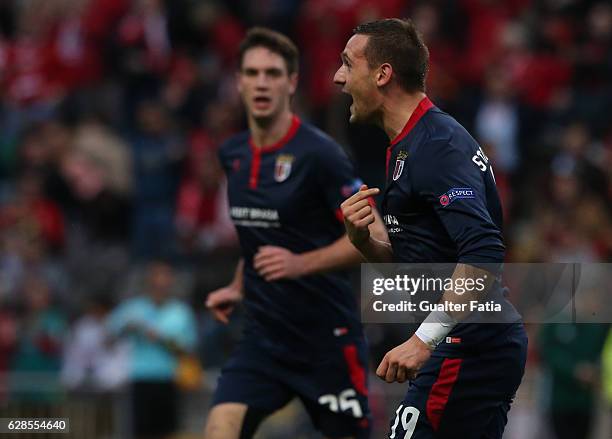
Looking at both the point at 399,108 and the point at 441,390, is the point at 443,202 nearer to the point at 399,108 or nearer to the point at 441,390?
the point at 399,108

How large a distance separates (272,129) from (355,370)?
1.60 metres

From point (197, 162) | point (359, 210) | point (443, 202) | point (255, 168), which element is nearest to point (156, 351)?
point (197, 162)

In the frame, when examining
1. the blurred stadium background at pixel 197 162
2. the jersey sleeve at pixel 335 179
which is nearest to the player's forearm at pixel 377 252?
the jersey sleeve at pixel 335 179

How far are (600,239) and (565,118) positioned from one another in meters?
1.83

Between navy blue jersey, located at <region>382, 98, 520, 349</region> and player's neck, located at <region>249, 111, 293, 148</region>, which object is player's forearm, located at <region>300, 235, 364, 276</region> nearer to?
player's neck, located at <region>249, 111, 293, 148</region>

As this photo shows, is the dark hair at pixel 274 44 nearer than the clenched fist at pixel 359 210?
No

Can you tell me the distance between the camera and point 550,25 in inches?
557

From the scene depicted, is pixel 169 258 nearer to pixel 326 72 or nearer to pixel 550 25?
pixel 326 72

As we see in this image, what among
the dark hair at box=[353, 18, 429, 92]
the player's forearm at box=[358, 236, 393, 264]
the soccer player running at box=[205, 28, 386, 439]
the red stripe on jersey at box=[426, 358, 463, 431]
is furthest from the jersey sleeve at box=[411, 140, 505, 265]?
the soccer player running at box=[205, 28, 386, 439]

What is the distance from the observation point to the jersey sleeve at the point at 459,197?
552 centimetres

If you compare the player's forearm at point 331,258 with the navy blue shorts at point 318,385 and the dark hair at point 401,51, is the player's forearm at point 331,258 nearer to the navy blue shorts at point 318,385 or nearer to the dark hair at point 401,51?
the navy blue shorts at point 318,385

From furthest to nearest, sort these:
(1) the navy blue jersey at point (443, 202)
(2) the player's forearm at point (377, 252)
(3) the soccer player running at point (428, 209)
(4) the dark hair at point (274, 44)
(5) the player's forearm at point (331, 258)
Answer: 1. (4) the dark hair at point (274, 44)
2. (5) the player's forearm at point (331, 258)
3. (2) the player's forearm at point (377, 252)
4. (3) the soccer player running at point (428, 209)
5. (1) the navy blue jersey at point (443, 202)

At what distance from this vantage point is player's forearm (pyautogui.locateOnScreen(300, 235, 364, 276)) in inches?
293

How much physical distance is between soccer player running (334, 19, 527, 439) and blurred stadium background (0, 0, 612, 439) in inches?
212
